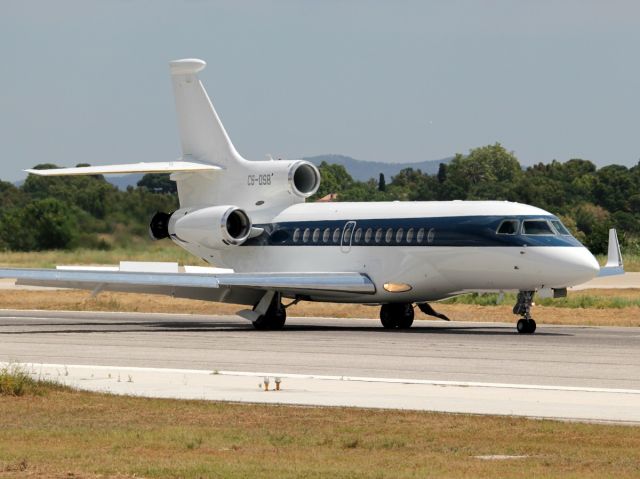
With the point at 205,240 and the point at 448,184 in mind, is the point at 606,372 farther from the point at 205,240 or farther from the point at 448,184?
the point at 448,184

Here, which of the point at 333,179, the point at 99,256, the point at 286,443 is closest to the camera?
the point at 286,443

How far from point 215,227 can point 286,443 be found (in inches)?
964

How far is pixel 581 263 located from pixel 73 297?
87.7ft

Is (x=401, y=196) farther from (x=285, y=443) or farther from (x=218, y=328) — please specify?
(x=285, y=443)

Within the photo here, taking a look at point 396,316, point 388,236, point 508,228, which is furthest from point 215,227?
point 508,228

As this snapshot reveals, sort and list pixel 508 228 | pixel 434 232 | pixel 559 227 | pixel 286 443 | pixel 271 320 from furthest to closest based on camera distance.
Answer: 1. pixel 271 320
2. pixel 434 232
3. pixel 559 227
4. pixel 508 228
5. pixel 286 443

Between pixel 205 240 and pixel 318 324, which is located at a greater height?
pixel 205 240

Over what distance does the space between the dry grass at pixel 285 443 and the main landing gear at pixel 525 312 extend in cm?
1661

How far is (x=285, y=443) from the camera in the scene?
619 inches

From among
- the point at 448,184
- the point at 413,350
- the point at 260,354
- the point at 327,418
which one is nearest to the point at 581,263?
the point at 413,350

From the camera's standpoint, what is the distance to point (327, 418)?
17.6 m

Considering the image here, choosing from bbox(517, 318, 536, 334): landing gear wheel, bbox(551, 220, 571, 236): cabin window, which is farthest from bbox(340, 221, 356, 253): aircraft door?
bbox(551, 220, 571, 236): cabin window

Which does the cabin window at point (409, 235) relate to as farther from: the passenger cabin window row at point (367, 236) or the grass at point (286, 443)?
the grass at point (286, 443)

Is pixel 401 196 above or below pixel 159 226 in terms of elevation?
below
